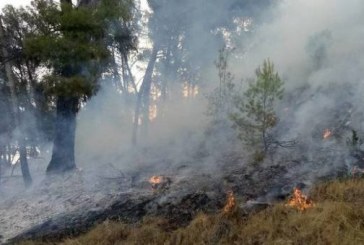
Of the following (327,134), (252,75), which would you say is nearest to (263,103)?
(327,134)

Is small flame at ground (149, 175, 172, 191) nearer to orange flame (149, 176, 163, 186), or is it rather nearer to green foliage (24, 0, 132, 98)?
orange flame (149, 176, 163, 186)

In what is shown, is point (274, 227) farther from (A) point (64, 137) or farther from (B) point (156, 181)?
(A) point (64, 137)

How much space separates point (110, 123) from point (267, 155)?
1634 centimetres

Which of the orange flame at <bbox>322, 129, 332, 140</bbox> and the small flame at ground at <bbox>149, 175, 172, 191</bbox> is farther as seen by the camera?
the orange flame at <bbox>322, 129, 332, 140</bbox>

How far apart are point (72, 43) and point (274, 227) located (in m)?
6.25

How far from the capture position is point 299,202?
6.36m

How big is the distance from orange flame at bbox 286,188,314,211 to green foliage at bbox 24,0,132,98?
578cm

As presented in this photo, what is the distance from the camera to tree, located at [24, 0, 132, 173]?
9188 mm

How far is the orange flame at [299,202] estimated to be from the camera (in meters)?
6.25

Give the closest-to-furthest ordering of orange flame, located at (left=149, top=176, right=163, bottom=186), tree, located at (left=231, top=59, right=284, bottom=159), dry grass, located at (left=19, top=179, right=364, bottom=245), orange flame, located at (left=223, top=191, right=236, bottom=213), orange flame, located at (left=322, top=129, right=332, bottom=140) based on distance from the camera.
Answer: dry grass, located at (left=19, top=179, right=364, bottom=245)
orange flame, located at (left=223, top=191, right=236, bottom=213)
orange flame, located at (left=149, top=176, right=163, bottom=186)
tree, located at (left=231, top=59, right=284, bottom=159)
orange flame, located at (left=322, top=129, right=332, bottom=140)

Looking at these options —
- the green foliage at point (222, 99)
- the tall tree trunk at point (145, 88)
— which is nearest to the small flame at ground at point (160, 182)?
the green foliage at point (222, 99)

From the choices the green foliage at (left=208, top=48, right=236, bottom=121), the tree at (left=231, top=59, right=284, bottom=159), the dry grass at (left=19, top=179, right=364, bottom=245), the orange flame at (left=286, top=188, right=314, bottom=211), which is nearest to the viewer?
the dry grass at (left=19, top=179, right=364, bottom=245)

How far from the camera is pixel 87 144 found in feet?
75.0

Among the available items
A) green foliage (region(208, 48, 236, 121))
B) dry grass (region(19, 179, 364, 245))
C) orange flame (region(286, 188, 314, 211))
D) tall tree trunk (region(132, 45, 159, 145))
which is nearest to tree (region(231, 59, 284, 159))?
dry grass (region(19, 179, 364, 245))
